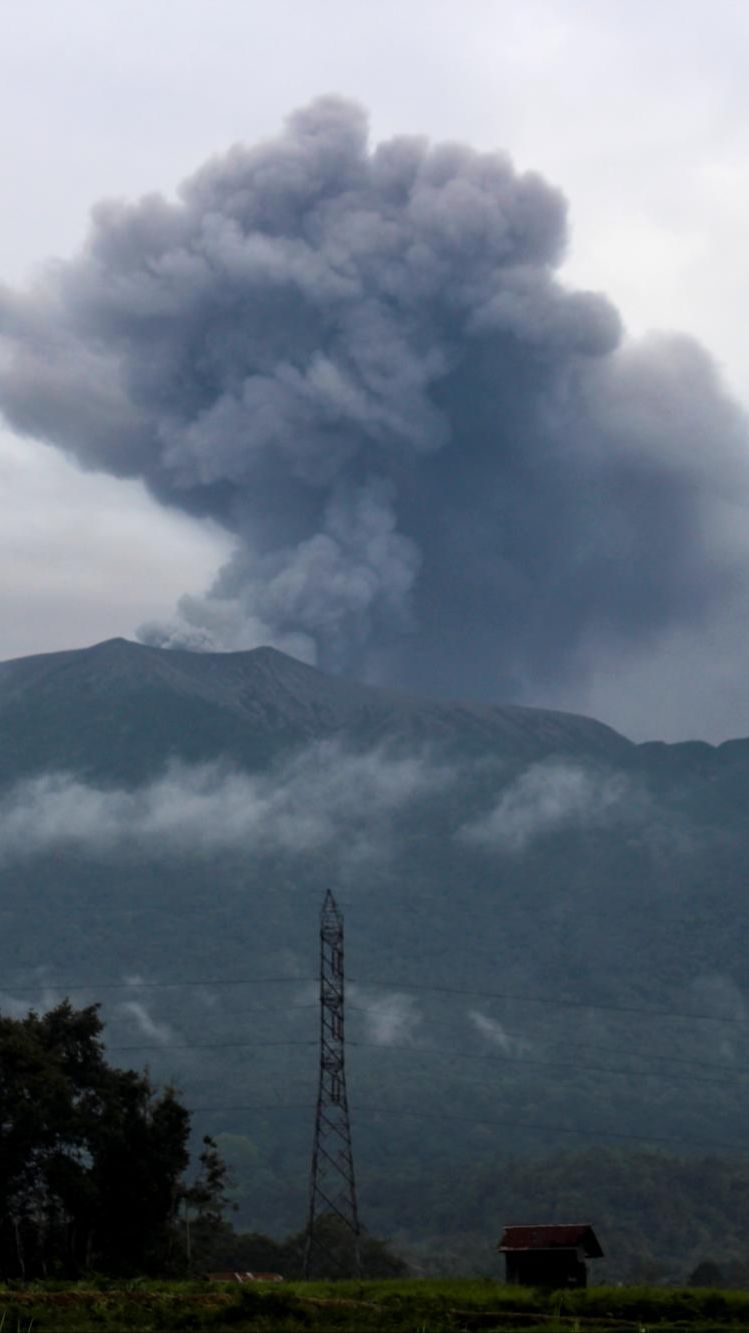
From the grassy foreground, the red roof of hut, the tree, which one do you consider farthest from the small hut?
the tree

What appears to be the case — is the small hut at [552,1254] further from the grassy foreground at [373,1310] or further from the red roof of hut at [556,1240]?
the grassy foreground at [373,1310]

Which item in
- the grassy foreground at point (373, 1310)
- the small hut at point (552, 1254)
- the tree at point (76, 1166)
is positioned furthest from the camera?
the tree at point (76, 1166)

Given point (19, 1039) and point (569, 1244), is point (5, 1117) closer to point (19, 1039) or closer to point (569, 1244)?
point (19, 1039)

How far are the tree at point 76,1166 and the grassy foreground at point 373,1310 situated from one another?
61.7 ft

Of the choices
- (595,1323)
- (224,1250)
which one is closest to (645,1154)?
(224,1250)

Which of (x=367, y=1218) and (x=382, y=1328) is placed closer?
(x=382, y=1328)

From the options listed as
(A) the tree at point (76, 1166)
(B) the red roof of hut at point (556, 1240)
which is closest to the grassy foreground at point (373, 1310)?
(B) the red roof of hut at point (556, 1240)

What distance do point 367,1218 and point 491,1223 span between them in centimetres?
1672

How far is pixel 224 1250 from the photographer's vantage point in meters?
90.5

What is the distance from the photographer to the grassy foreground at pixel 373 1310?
3081 centimetres

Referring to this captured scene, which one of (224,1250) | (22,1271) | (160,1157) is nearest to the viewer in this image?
(22,1271)

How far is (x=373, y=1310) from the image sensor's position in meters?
33.2

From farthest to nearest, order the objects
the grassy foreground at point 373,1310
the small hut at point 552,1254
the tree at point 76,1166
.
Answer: the tree at point 76,1166 → the small hut at point 552,1254 → the grassy foreground at point 373,1310

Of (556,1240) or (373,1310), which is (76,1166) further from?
(373,1310)
